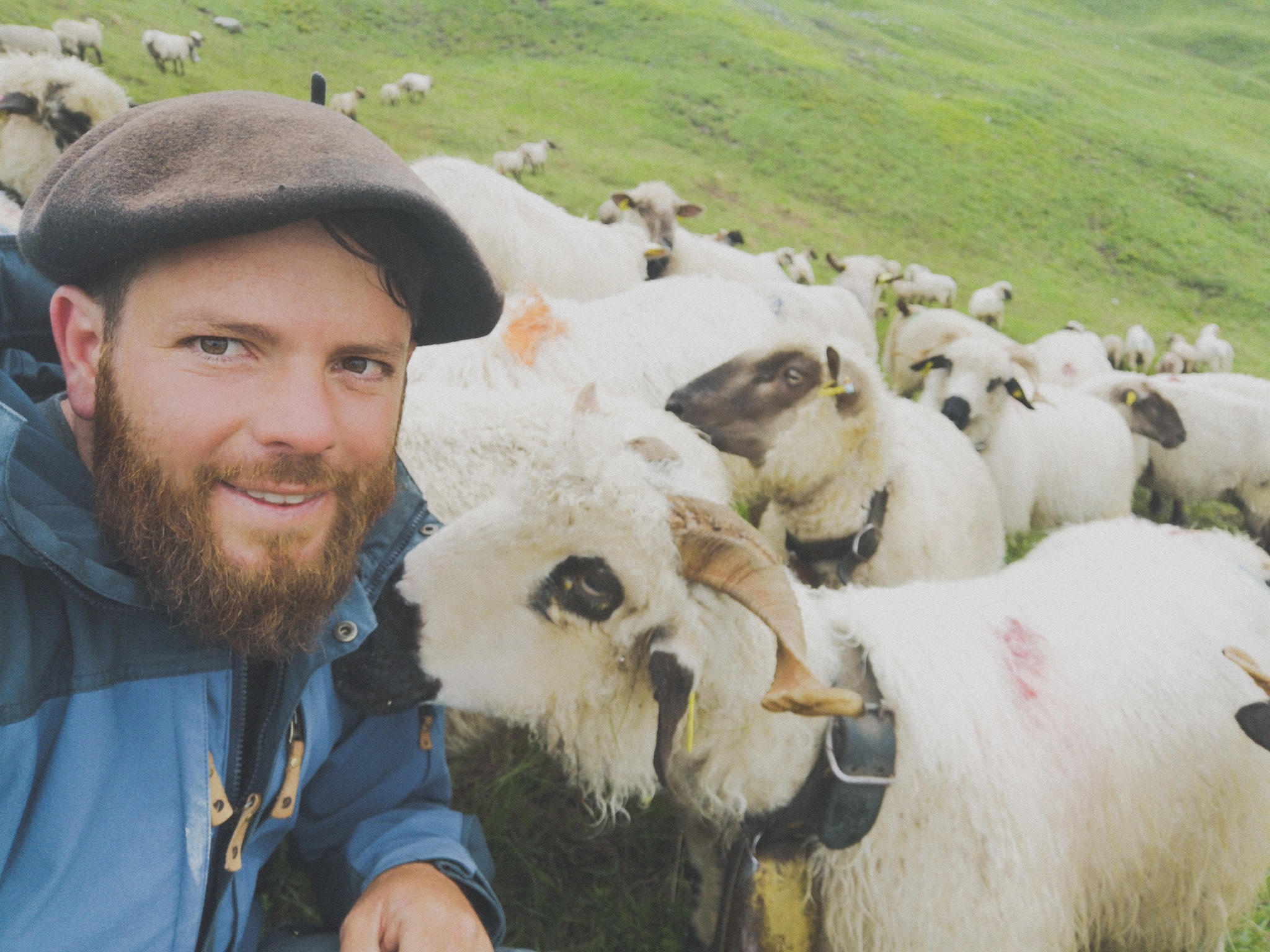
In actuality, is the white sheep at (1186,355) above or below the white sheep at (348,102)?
below

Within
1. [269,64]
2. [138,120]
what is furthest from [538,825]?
[269,64]

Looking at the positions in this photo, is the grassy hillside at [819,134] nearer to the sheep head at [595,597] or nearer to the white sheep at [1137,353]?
the white sheep at [1137,353]

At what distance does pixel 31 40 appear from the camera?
12258mm

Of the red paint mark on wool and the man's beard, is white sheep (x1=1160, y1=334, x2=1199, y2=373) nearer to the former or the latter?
the red paint mark on wool

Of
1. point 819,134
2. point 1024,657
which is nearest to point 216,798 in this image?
point 1024,657

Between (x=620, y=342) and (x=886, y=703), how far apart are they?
290 centimetres

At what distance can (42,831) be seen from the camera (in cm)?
121

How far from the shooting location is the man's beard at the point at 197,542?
127 cm

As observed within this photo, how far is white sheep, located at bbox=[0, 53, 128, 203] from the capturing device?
199 inches

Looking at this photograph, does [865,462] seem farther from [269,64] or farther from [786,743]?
[269,64]

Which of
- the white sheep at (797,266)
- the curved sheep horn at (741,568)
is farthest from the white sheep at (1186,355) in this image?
the curved sheep horn at (741,568)

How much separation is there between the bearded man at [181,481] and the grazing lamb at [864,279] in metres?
11.5

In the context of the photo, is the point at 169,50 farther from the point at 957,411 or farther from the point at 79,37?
the point at 957,411

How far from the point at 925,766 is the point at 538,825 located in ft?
5.34
